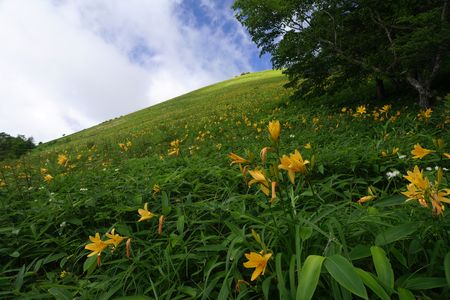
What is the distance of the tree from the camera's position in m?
6.14

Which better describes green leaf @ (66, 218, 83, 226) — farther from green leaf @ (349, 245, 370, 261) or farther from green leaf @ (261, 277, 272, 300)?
green leaf @ (349, 245, 370, 261)

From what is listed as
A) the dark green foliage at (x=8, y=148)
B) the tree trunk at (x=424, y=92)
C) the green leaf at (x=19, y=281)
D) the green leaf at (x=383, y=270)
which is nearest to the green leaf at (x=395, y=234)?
the green leaf at (x=383, y=270)

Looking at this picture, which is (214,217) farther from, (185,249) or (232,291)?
(232,291)

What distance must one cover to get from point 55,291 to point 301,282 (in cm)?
148

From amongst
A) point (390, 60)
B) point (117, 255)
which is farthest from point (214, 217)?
point (390, 60)

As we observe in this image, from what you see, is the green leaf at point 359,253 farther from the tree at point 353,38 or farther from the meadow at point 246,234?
the tree at point 353,38

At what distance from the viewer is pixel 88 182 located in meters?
3.71

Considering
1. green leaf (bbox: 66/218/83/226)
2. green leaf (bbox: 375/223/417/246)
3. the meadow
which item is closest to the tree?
the meadow

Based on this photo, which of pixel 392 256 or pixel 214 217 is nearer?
pixel 392 256

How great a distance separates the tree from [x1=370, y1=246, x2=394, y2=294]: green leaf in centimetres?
579

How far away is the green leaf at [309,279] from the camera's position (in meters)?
1.08

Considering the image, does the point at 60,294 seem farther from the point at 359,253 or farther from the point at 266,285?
the point at 359,253

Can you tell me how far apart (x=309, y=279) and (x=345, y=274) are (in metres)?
0.14

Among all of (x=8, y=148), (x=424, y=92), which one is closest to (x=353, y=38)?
(x=424, y=92)
